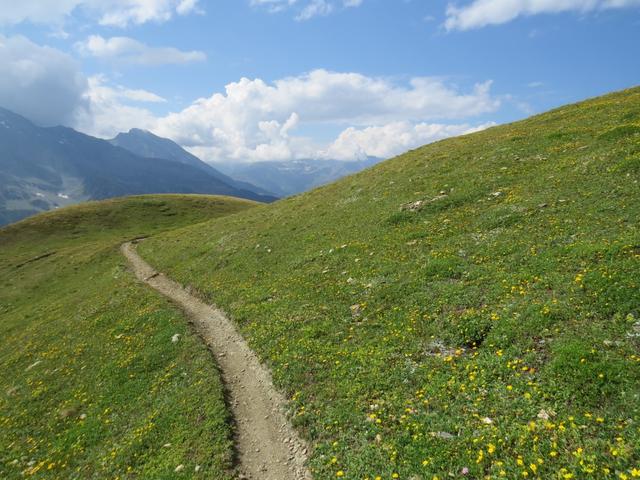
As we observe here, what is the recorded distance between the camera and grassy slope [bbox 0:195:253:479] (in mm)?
14273

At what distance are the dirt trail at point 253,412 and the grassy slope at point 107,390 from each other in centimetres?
67

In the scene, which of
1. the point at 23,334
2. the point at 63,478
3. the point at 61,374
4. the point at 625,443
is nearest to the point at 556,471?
the point at 625,443

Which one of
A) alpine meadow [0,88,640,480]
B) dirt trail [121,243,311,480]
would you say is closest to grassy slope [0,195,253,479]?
alpine meadow [0,88,640,480]

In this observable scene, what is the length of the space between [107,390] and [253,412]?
905cm

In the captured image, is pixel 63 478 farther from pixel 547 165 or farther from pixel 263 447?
pixel 547 165

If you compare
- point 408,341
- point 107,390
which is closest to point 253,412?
point 408,341

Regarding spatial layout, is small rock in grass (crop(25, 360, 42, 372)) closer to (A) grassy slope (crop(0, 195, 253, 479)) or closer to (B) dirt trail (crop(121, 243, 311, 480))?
(A) grassy slope (crop(0, 195, 253, 479))

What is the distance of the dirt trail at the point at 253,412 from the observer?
12.4 metres

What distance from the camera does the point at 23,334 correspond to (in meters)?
33.0

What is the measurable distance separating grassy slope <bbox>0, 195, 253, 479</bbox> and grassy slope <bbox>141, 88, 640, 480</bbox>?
354 centimetres

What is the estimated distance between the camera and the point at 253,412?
1528 centimetres

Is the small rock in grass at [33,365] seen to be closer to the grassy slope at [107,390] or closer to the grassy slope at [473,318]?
the grassy slope at [107,390]

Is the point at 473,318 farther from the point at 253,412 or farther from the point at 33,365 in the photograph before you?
the point at 33,365

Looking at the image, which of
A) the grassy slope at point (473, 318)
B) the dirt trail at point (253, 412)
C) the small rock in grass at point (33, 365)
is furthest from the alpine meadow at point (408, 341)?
the small rock in grass at point (33, 365)
